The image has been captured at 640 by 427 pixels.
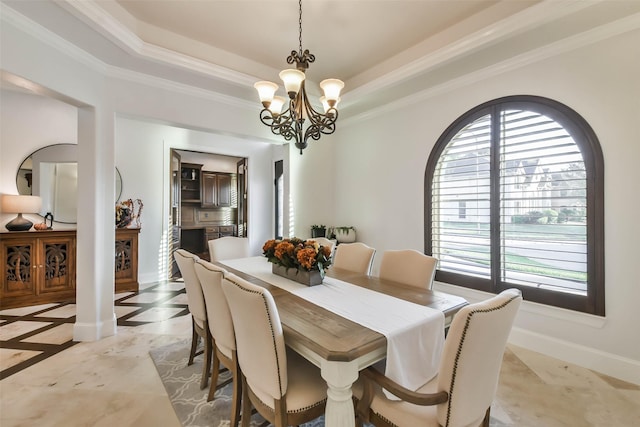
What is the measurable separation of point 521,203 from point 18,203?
19.8 ft

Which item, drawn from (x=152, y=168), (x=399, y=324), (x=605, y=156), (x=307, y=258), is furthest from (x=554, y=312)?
(x=152, y=168)

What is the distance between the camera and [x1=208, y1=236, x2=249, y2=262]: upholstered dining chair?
3.16 meters

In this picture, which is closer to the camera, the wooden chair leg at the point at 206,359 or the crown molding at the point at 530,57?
the wooden chair leg at the point at 206,359

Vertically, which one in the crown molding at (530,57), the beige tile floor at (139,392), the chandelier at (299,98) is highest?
the crown molding at (530,57)

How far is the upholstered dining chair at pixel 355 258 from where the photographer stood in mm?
2615

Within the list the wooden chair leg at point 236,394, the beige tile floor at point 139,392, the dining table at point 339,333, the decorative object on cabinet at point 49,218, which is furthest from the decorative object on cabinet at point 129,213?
the wooden chair leg at point 236,394

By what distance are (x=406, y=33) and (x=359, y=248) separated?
85.1 inches

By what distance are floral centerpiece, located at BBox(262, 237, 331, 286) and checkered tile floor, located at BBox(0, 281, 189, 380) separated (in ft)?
6.83

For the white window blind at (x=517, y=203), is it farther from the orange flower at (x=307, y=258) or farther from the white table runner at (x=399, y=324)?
the orange flower at (x=307, y=258)

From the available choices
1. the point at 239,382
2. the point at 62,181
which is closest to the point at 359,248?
the point at 239,382

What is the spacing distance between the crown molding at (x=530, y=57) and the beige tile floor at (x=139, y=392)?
2.67 m

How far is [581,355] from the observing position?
2365mm

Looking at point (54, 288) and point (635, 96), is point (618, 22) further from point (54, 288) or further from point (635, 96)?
point (54, 288)

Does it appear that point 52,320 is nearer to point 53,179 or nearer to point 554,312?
point 53,179
